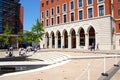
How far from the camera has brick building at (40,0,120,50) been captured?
45188 millimetres

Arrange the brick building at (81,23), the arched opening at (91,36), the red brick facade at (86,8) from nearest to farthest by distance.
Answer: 1. the brick building at (81,23)
2. the red brick facade at (86,8)
3. the arched opening at (91,36)

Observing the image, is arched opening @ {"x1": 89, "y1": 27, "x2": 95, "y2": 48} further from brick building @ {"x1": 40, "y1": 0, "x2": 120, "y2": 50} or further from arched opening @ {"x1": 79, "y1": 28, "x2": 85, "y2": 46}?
arched opening @ {"x1": 79, "y1": 28, "x2": 85, "y2": 46}

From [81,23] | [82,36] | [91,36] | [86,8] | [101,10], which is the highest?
[86,8]

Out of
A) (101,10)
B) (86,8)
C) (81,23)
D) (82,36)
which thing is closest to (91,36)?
(82,36)

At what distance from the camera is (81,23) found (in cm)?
5078

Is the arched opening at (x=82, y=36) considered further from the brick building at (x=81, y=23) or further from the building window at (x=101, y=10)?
the building window at (x=101, y=10)

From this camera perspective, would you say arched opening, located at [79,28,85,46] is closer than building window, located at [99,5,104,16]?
No

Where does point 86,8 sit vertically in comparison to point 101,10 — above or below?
above

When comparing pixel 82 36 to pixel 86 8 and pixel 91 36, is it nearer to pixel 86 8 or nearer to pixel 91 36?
pixel 91 36

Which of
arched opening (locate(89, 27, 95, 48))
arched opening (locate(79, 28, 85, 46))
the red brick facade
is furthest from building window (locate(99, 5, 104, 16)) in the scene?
arched opening (locate(79, 28, 85, 46))

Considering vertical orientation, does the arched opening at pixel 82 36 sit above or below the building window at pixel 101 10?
below

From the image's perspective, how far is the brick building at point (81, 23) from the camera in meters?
45.2

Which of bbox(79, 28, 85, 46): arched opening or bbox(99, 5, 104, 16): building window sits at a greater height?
bbox(99, 5, 104, 16): building window

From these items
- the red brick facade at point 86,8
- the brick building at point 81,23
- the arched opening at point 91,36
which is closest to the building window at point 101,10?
the brick building at point 81,23
